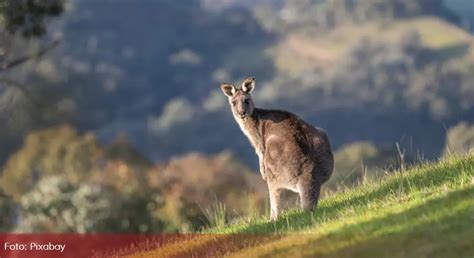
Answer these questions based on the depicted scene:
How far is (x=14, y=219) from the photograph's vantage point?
40.6 metres

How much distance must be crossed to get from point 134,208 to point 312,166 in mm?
27558

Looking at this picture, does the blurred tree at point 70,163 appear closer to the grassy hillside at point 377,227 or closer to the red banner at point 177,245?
the red banner at point 177,245

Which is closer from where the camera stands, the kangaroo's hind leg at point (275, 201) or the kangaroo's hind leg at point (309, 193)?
the kangaroo's hind leg at point (309, 193)

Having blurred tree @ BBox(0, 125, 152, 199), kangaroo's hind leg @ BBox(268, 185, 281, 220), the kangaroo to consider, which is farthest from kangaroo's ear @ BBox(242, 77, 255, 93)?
blurred tree @ BBox(0, 125, 152, 199)

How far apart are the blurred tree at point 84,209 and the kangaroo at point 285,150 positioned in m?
23.7

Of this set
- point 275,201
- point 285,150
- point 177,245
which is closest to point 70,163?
point 275,201

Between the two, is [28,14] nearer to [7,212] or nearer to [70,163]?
[7,212]

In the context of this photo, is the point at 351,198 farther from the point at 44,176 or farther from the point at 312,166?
the point at 44,176

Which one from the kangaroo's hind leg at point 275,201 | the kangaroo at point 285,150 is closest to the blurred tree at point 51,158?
the kangaroo at point 285,150

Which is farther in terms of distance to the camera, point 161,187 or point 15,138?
point 15,138

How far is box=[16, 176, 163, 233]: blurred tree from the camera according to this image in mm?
40500

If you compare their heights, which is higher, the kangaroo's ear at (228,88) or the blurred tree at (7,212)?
the blurred tree at (7,212)

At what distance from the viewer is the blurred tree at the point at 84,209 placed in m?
40.5

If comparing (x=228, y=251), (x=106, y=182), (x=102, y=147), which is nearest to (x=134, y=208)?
(x=106, y=182)
